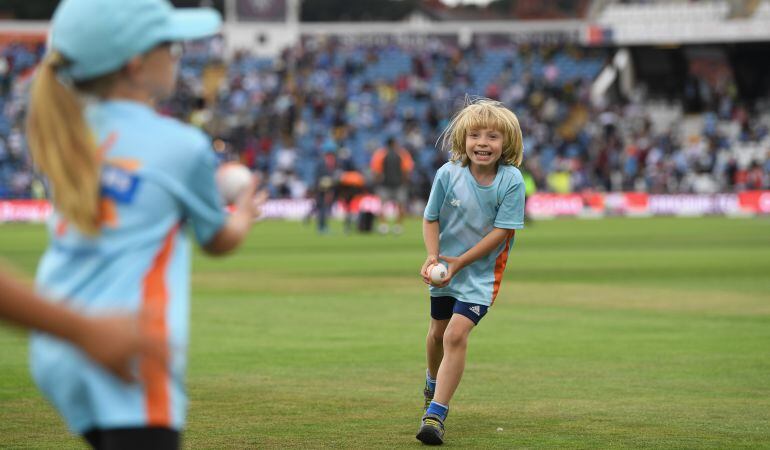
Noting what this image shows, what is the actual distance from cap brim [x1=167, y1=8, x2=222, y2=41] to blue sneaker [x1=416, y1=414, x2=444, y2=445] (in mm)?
4175

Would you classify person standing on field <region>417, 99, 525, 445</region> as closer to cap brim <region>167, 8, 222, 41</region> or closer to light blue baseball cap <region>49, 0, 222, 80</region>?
cap brim <region>167, 8, 222, 41</region>

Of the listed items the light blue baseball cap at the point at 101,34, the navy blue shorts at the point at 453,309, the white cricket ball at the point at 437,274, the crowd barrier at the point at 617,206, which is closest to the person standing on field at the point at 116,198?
the light blue baseball cap at the point at 101,34

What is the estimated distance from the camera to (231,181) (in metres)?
4.19

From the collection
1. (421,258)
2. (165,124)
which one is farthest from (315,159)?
(165,124)

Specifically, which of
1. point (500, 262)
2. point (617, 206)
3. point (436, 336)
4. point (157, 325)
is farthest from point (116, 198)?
point (617, 206)

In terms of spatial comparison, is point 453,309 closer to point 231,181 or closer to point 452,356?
point 452,356

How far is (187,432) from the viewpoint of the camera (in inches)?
324

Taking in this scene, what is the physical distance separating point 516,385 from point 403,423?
1.97m

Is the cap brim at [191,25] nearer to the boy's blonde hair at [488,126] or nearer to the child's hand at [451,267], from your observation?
the child's hand at [451,267]

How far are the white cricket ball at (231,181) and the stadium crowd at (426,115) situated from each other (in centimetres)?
4383

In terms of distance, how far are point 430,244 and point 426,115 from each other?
51.5 meters

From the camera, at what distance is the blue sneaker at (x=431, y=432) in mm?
7836

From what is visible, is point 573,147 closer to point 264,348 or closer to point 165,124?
point 264,348

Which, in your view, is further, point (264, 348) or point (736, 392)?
point (264, 348)
